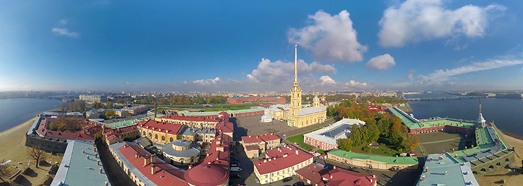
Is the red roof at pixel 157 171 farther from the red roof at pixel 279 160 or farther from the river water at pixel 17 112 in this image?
the river water at pixel 17 112

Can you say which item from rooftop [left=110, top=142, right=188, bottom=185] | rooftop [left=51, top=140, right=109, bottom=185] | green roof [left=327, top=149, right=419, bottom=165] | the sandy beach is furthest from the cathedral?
the sandy beach

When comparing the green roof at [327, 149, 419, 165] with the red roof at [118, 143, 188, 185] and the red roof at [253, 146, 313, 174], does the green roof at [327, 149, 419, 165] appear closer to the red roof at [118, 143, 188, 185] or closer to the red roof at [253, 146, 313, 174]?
the red roof at [253, 146, 313, 174]

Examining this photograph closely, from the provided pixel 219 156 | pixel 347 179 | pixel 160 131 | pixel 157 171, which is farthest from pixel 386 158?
pixel 160 131

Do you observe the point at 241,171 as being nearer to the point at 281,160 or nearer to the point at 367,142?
the point at 281,160

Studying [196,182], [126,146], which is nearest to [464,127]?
[196,182]

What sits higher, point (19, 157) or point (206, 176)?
point (206, 176)

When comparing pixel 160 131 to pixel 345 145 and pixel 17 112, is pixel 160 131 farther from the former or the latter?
pixel 17 112

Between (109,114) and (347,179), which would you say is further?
(109,114)
